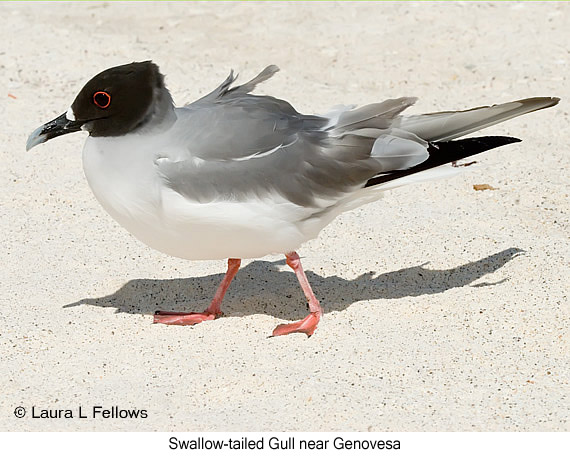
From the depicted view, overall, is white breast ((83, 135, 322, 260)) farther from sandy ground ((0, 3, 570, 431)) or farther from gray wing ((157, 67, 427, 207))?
sandy ground ((0, 3, 570, 431))

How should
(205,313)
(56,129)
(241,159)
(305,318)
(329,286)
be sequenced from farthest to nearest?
(329,286) < (205,313) < (305,318) < (56,129) < (241,159)

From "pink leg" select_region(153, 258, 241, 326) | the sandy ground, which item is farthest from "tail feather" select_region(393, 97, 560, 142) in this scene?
"pink leg" select_region(153, 258, 241, 326)

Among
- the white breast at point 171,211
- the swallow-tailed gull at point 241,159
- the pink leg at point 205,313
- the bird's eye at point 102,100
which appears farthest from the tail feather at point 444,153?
the bird's eye at point 102,100

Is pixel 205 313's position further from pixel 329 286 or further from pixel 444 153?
pixel 444 153

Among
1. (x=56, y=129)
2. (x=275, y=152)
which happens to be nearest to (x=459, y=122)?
(x=275, y=152)
